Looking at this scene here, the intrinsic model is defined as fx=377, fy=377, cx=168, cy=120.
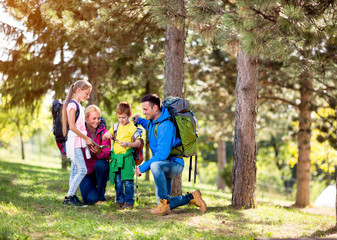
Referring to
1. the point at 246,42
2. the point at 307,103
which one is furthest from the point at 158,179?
the point at 307,103

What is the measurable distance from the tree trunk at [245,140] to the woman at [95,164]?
8.07 feet

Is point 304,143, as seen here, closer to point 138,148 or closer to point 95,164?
point 138,148

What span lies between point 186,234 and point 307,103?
8628 mm

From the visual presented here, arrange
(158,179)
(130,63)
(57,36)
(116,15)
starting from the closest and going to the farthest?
(158,179), (116,15), (57,36), (130,63)

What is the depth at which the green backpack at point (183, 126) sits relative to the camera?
536 centimetres

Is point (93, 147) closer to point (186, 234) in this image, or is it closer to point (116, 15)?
point (186, 234)

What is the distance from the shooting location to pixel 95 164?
5.96m

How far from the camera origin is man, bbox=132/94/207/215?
17.3 ft

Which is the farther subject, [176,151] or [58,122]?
[58,122]

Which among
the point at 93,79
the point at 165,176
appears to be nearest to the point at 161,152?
the point at 165,176

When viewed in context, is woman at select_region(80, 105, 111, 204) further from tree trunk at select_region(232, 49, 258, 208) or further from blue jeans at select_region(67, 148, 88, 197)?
tree trunk at select_region(232, 49, 258, 208)

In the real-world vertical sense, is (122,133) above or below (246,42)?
below

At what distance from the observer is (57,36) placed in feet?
33.3

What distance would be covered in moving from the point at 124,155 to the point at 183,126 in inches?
41.0
